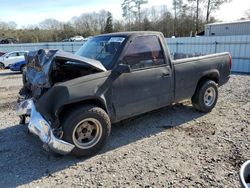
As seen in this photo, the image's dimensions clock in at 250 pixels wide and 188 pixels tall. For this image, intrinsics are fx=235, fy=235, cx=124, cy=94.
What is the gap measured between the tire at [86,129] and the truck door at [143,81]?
1.33 feet

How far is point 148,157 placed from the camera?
374 cm

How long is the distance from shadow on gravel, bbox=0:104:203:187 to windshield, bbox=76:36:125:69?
1.50 m

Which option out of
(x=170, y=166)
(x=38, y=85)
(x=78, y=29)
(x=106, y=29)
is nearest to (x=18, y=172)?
(x=38, y=85)

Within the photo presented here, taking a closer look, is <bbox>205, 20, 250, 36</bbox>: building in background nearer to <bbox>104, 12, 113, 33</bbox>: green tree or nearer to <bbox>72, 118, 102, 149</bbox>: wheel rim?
<bbox>72, 118, 102, 149</bbox>: wheel rim

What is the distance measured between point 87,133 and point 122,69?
1182mm

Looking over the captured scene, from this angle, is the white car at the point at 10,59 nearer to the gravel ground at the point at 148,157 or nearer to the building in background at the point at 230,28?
the gravel ground at the point at 148,157

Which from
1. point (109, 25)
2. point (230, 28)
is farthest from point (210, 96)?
point (109, 25)

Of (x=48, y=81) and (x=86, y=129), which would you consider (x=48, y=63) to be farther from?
(x=86, y=129)

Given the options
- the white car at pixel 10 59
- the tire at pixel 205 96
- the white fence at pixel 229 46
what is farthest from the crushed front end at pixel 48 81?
the white car at pixel 10 59

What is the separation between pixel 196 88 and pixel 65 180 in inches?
139

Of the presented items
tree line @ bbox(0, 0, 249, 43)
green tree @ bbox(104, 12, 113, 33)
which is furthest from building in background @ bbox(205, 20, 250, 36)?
green tree @ bbox(104, 12, 113, 33)

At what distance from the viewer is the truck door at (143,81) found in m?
4.07

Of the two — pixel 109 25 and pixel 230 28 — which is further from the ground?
pixel 109 25

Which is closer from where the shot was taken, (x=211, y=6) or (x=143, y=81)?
(x=143, y=81)
